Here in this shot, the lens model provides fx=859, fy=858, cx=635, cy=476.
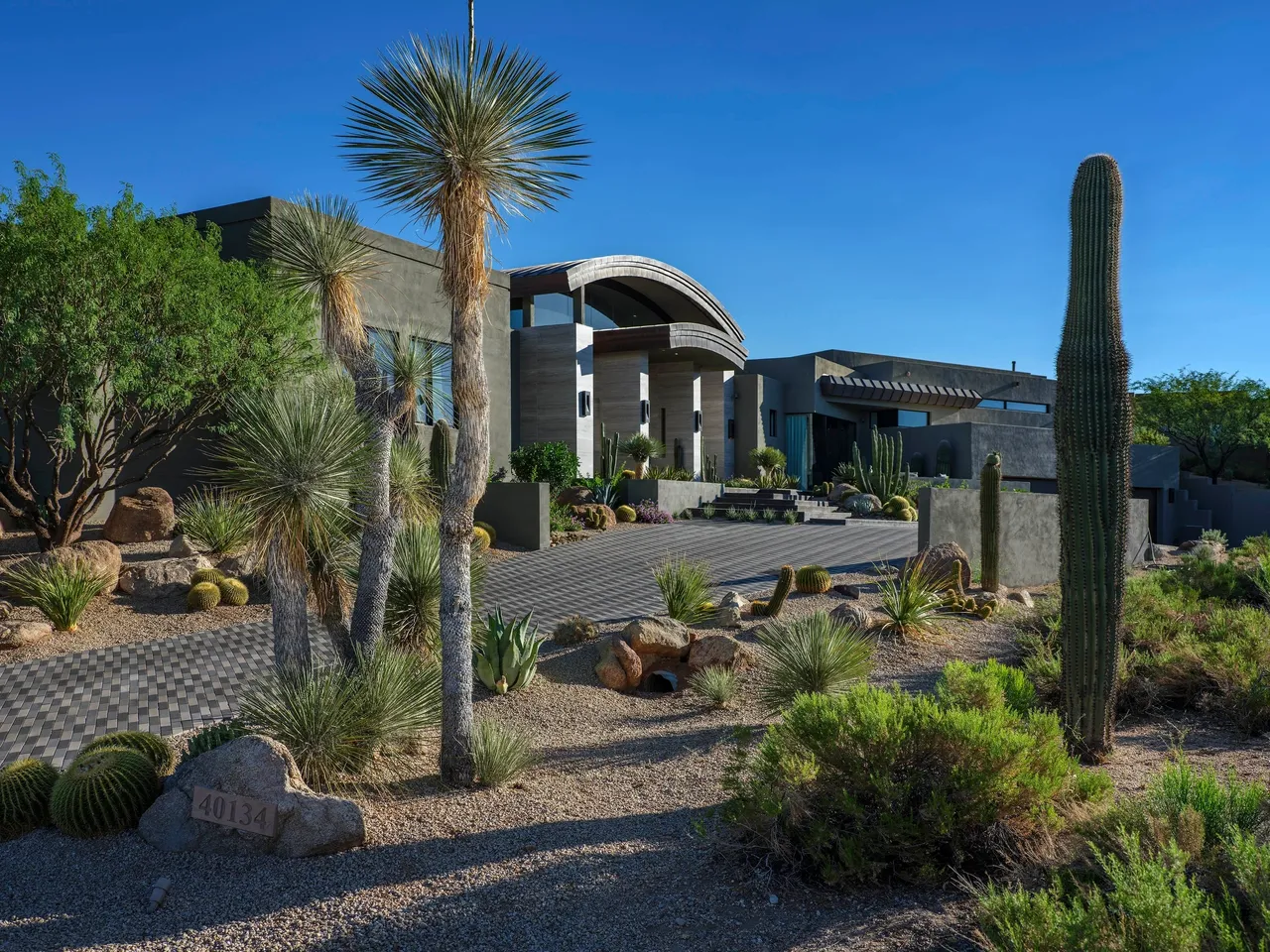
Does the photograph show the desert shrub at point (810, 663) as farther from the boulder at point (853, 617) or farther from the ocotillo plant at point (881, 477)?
the ocotillo plant at point (881, 477)

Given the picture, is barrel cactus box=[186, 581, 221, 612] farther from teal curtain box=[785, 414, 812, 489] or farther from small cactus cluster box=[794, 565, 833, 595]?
teal curtain box=[785, 414, 812, 489]

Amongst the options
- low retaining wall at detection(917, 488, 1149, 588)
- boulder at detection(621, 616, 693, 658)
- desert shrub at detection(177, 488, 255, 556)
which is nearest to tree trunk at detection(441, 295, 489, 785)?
boulder at detection(621, 616, 693, 658)

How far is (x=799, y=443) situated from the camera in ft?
117

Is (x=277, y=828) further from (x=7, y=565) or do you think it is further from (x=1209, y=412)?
(x=1209, y=412)

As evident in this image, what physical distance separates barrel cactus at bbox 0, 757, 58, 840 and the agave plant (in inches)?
136

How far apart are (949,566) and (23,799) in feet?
37.1

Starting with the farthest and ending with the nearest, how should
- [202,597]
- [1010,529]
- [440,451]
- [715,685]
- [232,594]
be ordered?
[440,451] → [1010,529] → [232,594] → [202,597] → [715,685]

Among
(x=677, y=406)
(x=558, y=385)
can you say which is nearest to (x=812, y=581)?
(x=558, y=385)

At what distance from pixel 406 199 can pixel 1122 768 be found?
19.6 ft

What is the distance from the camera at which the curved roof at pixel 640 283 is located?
24.6 meters

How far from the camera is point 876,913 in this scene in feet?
12.0

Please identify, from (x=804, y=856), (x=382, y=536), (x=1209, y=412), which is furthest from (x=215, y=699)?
(x=1209, y=412)

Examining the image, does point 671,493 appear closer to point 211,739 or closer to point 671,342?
point 671,342

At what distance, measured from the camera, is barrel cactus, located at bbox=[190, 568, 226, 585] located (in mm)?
11008
